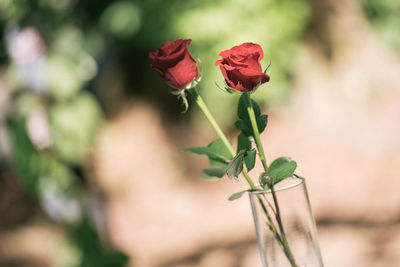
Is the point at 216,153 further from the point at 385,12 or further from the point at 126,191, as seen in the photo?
the point at 385,12

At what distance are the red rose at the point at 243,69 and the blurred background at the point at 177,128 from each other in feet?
3.70

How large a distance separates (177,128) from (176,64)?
10.8 feet

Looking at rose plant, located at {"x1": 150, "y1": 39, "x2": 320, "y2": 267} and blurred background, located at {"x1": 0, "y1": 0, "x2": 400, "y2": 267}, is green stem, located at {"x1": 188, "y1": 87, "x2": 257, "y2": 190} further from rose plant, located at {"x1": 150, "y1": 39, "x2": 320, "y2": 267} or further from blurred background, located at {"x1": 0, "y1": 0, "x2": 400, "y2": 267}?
blurred background, located at {"x1": 0, "y1": 0, "x2": 400, "y2": 267}

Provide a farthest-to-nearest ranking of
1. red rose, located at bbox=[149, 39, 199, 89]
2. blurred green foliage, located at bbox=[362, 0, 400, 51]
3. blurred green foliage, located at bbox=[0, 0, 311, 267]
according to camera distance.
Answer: blurred green foliage, located at bbox=[362, 0, 400, 51]
blurred green foliage, located at bbox=[0, 0, 311, 267]
red rose, located at bbox=[149, 39, 199, 89]

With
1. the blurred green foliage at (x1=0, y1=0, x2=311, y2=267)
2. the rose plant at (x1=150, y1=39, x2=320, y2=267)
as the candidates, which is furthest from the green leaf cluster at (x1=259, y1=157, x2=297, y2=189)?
the blurred green foliage at (x1=0, y1=0, x2=311, y2=267)

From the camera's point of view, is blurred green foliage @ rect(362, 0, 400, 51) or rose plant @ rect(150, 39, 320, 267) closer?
rose plant @ rect(150, 39, 320, 267)

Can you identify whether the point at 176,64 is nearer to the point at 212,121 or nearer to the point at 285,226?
the point at 212,121

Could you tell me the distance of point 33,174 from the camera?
5.38 feet

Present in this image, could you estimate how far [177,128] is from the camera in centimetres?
385

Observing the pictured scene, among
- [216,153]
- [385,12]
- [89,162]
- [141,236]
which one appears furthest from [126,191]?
[216,153]

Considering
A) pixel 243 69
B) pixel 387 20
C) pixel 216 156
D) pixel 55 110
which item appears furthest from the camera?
pixel 387 20

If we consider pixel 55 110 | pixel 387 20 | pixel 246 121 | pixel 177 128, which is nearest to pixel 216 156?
pixel 246 121

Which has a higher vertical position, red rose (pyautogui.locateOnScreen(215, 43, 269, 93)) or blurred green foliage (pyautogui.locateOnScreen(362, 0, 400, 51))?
blurred green foliage (pyautogui.locateOnScreen(362, 0, 400, 51))

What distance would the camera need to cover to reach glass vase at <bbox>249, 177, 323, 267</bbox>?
2.04ft
